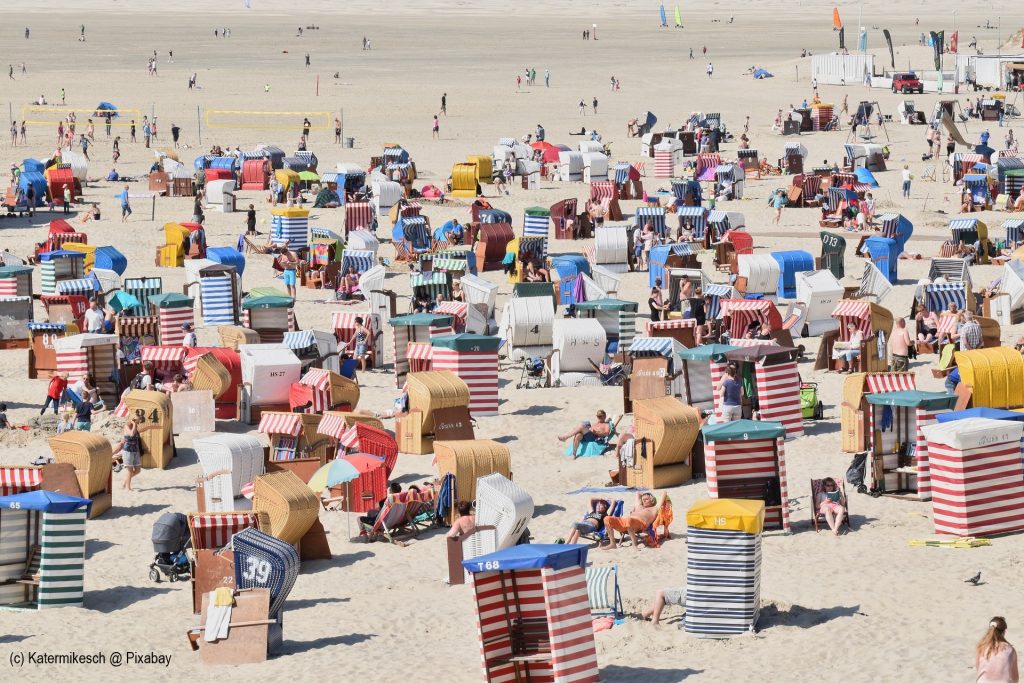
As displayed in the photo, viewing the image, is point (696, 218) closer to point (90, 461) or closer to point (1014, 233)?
point (1014, 233)

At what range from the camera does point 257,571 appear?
1500 cm

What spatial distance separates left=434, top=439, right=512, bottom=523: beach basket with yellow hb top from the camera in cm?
1889

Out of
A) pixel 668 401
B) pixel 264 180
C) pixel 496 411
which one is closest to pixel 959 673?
pixel 668 401

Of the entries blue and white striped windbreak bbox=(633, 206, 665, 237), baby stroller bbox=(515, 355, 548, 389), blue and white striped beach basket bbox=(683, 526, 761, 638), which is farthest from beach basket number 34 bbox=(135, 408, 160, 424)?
blue and white striped windbreak bbox=(633, 206, 665, 237)

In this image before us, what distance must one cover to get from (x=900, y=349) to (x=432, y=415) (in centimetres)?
752

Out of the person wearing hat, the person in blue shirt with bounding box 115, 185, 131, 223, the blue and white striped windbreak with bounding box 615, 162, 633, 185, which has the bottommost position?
the person wearing hat

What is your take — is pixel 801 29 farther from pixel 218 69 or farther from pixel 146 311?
pixel 146 311

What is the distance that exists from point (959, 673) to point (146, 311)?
20.6 metres

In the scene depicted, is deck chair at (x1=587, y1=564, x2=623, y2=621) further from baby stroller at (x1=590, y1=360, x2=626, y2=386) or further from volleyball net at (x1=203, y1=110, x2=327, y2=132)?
volleyball net at (x1=203, y1=110, x2=327, y2=132)

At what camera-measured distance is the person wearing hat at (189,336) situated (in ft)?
89.6

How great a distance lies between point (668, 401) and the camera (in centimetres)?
2020

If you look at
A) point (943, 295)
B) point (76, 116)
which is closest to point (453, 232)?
point (943, 295)

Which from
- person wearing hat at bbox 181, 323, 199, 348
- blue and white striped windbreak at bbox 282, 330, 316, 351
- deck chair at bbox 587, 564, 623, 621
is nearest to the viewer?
deck chair at bbox 587, 564, 623, 621

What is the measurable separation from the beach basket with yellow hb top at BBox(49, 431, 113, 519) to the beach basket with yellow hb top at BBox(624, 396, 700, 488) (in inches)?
261
